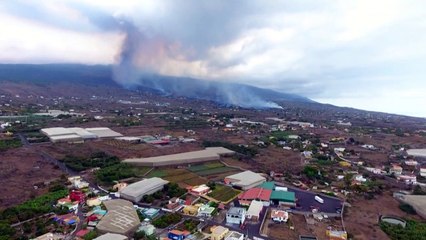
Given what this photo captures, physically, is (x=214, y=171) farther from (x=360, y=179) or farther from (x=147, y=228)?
(x=147, y=228)

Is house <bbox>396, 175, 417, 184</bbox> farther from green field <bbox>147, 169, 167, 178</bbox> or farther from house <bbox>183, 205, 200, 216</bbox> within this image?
green field <bbox>147, 169, 167, 178</bbox>

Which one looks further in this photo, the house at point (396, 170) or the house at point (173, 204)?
the house at point (396, 170)

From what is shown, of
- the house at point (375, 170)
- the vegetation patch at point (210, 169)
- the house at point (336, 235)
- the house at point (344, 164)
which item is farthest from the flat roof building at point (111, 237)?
the house at point (375, 170)

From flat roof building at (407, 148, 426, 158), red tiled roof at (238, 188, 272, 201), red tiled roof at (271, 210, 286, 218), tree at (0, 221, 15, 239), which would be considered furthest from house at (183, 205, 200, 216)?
flat roof building at (407, 148, 426, 158)

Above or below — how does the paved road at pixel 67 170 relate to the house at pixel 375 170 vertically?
below

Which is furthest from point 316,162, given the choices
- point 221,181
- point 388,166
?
point 221,181

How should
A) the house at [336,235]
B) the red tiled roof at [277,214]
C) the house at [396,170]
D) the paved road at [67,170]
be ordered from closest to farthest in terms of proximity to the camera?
the paved road at [67,170]
the house at [336,235]
the red tiled roof at [277,214]
the house at [396,170]

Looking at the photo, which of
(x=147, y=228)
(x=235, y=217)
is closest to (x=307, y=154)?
(x=235, y=217)

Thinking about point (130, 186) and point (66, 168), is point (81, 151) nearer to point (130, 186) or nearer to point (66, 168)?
point (66, 168)

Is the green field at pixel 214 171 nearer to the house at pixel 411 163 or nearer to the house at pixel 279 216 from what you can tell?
the house at pixel 279 216
